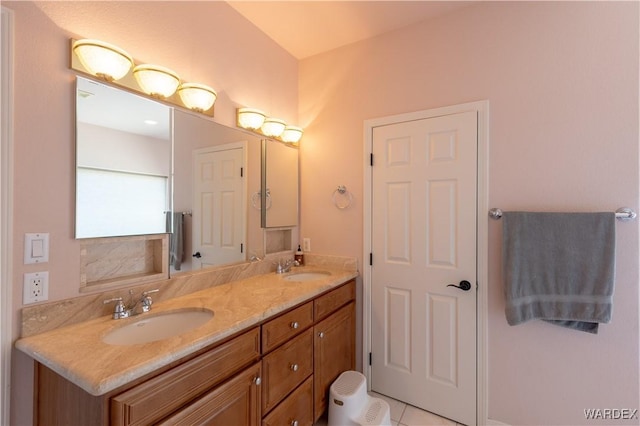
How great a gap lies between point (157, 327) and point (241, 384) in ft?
1.55

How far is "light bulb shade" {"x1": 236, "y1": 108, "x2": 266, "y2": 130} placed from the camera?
6.43 feet

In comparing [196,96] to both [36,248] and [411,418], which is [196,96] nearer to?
[36,248]

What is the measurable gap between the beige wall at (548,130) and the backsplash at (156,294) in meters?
1.18

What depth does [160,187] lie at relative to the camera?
1492mm

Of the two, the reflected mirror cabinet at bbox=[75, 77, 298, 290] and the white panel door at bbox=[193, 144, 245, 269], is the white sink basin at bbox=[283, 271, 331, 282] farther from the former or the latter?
the white panel door at bbox=[193, 144, 245, 269]

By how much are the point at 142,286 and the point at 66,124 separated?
0.78m

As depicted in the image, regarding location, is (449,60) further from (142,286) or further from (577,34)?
(142,286)

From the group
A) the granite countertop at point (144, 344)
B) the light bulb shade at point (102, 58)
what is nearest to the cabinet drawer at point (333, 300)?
the granite countertop at point (144, 344)

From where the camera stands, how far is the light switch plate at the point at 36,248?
3.51 ft

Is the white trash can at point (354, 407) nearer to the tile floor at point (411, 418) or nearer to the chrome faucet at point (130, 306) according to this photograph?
the tile floor at point (411, 418)

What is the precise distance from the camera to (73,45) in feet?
3.87

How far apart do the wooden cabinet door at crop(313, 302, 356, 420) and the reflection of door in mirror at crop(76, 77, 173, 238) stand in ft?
3.73

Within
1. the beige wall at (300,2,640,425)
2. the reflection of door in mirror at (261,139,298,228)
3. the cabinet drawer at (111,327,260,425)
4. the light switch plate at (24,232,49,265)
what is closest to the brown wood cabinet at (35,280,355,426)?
the cabinet drawer at (111,327,260,425)

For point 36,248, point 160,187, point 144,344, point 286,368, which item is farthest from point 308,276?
point 36,248
